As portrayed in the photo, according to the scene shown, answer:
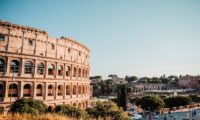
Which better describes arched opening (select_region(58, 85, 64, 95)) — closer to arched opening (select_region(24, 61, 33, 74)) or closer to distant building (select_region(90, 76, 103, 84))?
arched opening (select_region(24, 61, 33, 74))

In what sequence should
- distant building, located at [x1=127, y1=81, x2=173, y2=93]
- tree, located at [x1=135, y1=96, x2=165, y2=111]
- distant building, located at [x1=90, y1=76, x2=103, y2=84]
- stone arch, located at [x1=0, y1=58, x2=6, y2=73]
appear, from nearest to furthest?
stone arch, located at [x1=0, y1=58, x2=6, y2=73]
tree, located at [x1=135, y1=96, x2=165, y2=111]
distant building, located at [x1=127, y1=81, x2=173, y2=93]
distant building, located at [x1=90, y1=76, x2=103, y2=84]

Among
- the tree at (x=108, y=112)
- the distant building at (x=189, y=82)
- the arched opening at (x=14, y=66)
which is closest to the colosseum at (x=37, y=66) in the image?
the arched opening at (x=14, y=66)

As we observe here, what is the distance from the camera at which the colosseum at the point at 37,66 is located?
24.3 metres

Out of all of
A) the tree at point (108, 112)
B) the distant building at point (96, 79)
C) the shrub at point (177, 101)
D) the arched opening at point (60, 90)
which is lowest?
the shrub at point (177, 101)

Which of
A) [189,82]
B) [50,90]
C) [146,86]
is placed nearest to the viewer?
[50,90]

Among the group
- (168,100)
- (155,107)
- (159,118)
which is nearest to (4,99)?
(159,118)

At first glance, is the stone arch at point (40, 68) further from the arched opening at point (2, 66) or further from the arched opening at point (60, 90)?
the arched opening at point (2, 66)

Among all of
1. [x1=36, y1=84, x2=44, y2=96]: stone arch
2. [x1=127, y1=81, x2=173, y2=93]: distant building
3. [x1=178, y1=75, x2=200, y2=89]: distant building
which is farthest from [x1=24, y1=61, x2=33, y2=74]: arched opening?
[x1=178, y1=75, x2=200, y2=89]: distant building

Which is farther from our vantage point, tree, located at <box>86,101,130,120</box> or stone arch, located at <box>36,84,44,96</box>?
stone arch, located at <box>36,84,44,96</box>

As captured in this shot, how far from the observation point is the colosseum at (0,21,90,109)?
79.7 feet

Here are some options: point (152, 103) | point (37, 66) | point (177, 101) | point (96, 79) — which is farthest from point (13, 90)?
point (96, 79)

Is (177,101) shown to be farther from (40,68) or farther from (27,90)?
(27,90)

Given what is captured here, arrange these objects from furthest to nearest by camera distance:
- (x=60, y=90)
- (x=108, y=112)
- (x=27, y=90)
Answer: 1. (x=60, y=90)
2. (x=27, y=90)
3. (x=108, y=112)

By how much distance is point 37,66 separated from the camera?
27.4 m
